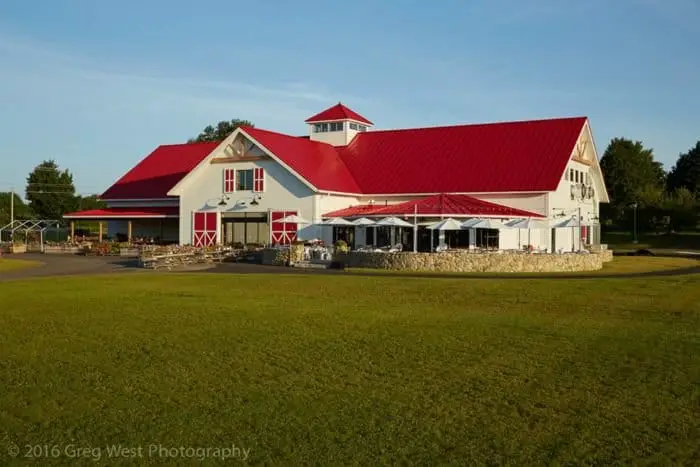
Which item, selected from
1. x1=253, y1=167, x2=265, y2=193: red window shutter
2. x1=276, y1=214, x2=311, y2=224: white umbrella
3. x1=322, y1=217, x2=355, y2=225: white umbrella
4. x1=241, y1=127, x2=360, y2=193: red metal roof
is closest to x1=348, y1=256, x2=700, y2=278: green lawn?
x1=322, y1=217, x2=355, y2=225: white umbrella

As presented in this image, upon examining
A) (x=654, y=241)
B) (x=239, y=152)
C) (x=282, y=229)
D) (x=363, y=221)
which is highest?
(x=239, y=152)

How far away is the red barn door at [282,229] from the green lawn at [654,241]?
30001 mm

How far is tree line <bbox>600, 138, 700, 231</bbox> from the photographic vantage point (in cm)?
7169

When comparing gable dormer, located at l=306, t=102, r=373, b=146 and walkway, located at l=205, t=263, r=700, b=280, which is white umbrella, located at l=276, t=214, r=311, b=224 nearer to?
walkway, located at l=205, t=263, r=700, b=280

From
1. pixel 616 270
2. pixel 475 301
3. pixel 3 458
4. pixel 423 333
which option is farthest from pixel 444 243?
pixel 3 458

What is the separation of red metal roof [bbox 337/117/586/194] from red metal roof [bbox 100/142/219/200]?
11839 mm

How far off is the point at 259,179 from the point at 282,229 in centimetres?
321

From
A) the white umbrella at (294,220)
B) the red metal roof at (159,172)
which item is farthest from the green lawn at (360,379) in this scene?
the red metal roof at (159,172)

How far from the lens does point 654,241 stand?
66312 mm

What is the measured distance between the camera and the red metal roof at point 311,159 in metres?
41.0

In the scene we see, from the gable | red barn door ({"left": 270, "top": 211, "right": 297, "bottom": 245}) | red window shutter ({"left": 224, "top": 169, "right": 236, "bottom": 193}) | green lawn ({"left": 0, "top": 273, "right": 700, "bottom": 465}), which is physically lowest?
green lawn ({"left": 0, "top": 273, "right": 700, "bottom": 465})

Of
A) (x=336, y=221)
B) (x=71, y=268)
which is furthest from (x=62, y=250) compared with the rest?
(x=336, y=221)

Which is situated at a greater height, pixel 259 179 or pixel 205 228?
pixel 259 179

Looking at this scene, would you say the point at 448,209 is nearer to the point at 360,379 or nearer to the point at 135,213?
the point at 135,213
